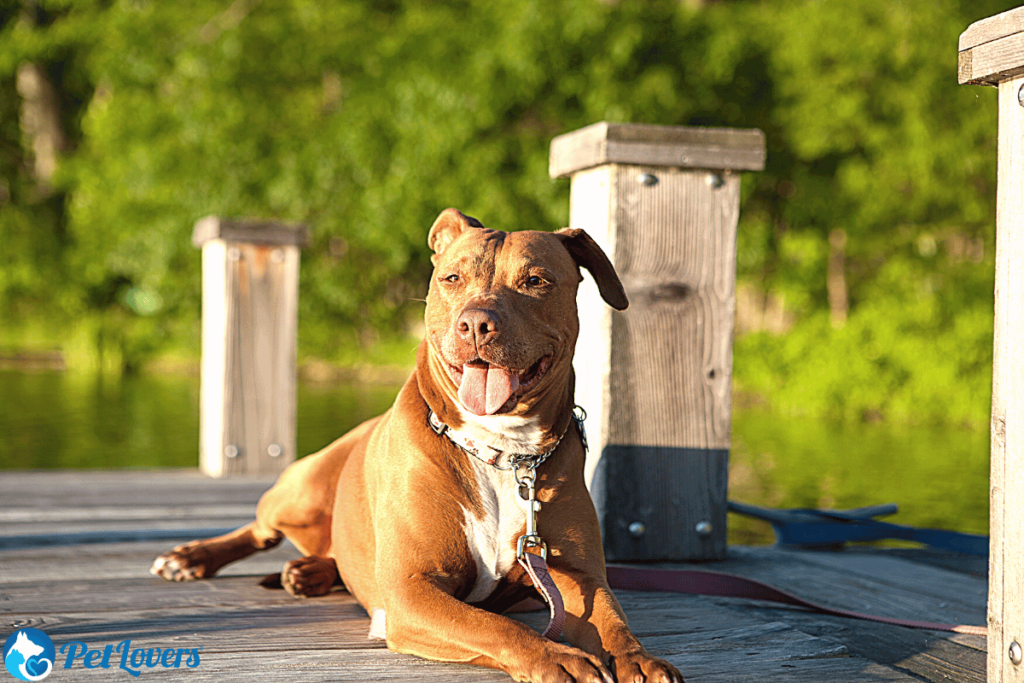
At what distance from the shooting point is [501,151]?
14906 millimetres

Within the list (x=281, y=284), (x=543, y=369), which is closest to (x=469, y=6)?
(x=281, y=284)

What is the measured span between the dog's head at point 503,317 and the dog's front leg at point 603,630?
387 mm

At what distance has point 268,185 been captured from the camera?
54.3 ft

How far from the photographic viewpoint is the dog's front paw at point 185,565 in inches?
113

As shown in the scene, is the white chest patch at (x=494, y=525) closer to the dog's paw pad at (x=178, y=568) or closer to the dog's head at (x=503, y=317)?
the dog's head at (x=503, y=317)

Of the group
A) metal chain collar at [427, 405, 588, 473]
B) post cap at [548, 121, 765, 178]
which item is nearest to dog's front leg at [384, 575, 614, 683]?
metal chain collar at [427, 405, 588, 473]

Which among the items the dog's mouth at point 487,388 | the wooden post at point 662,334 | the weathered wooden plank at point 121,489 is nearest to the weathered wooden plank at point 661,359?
the wooden post at point 662,334

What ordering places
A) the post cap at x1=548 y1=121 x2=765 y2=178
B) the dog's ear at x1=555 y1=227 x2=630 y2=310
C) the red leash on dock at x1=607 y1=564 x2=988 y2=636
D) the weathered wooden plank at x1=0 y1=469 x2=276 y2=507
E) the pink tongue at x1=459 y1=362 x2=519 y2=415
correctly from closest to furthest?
1. the pink tongue at x1=459 y1=362 x2=519 y2=415
2. the dog's ear at x1=555 y1=227 x2=630 y2=310
3. the red leash on dock at x1=607 y1=564 x2=988 y2=636
4. the post cap at x1=548 y1=121 x2=765 y2=178
5. the weathered wooden plank at x1=0 y1=469 x2=276 y2=507

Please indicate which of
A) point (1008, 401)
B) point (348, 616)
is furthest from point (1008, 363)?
point (348, 616)

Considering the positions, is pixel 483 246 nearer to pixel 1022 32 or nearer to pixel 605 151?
pixel 605 151

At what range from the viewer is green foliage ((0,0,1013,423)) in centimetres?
1400

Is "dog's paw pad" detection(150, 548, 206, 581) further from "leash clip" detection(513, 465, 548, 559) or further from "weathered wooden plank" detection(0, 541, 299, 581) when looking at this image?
"leash clip" detection(513, 465, 548, 559)

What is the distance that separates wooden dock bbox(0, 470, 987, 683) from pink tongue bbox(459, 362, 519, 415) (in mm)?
525

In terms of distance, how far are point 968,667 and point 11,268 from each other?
63.2 ft
